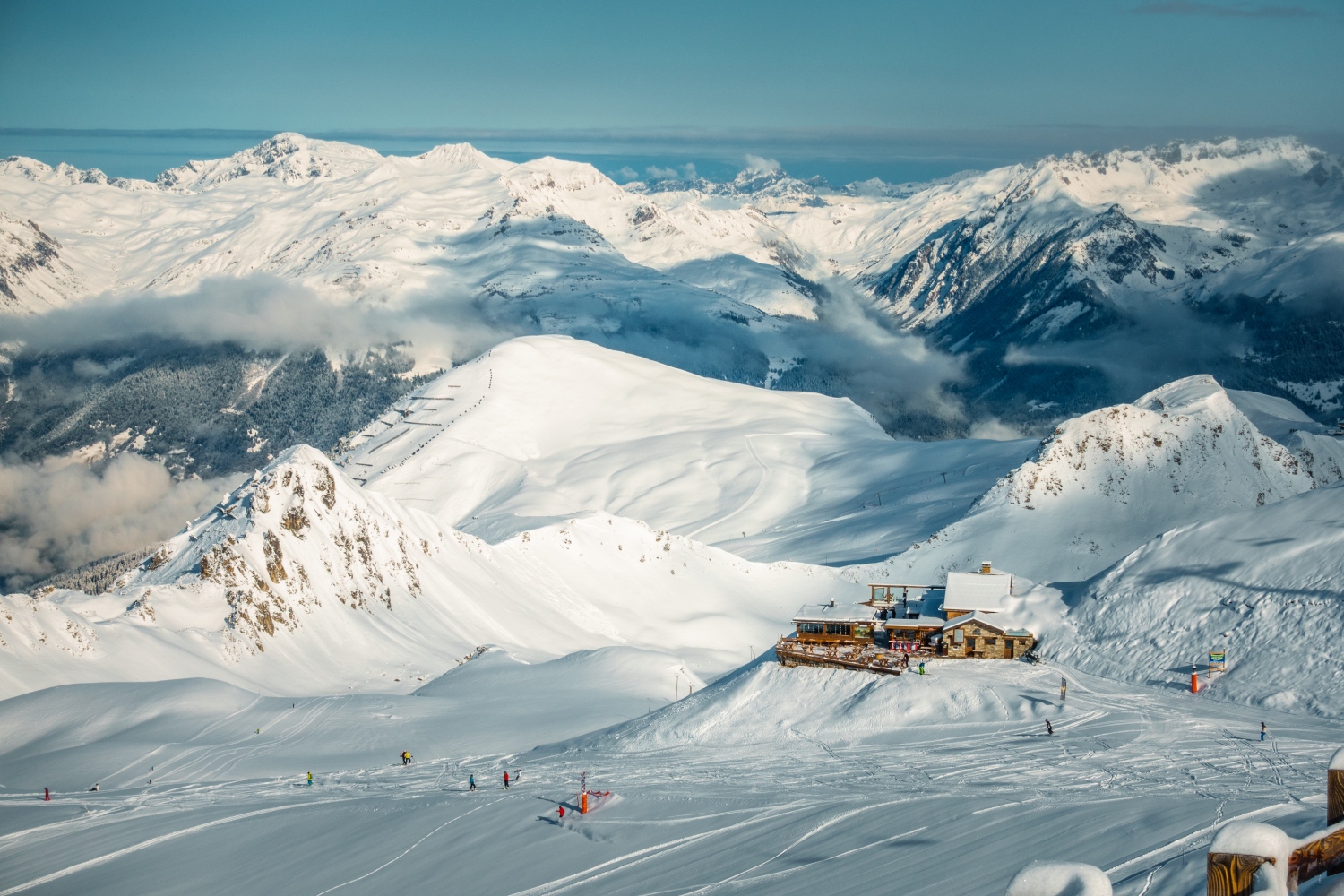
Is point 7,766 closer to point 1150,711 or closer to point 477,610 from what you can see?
point 477,610

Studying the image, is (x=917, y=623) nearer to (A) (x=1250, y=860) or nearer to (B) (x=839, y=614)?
(B) (x=839, y=614)

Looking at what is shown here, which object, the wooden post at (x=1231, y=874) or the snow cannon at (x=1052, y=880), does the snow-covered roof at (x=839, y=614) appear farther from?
the snow cannon at (x=1052, y=880)

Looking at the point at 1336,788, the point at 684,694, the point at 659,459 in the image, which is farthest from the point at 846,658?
the point at 659,459

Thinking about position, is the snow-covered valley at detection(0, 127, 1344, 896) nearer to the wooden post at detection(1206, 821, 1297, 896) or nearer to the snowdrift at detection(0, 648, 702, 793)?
the snowdrift at detection(0, 648, 702, 793)

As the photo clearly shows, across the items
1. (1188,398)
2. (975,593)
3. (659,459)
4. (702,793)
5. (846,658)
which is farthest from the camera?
(659,459)

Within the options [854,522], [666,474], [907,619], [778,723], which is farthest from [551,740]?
[666,474]

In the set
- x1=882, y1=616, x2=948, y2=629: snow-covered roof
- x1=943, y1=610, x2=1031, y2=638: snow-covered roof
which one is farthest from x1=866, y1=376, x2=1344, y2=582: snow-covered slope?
x1=943, y1=610, x2=1031, y2=638: snow-covered roof
